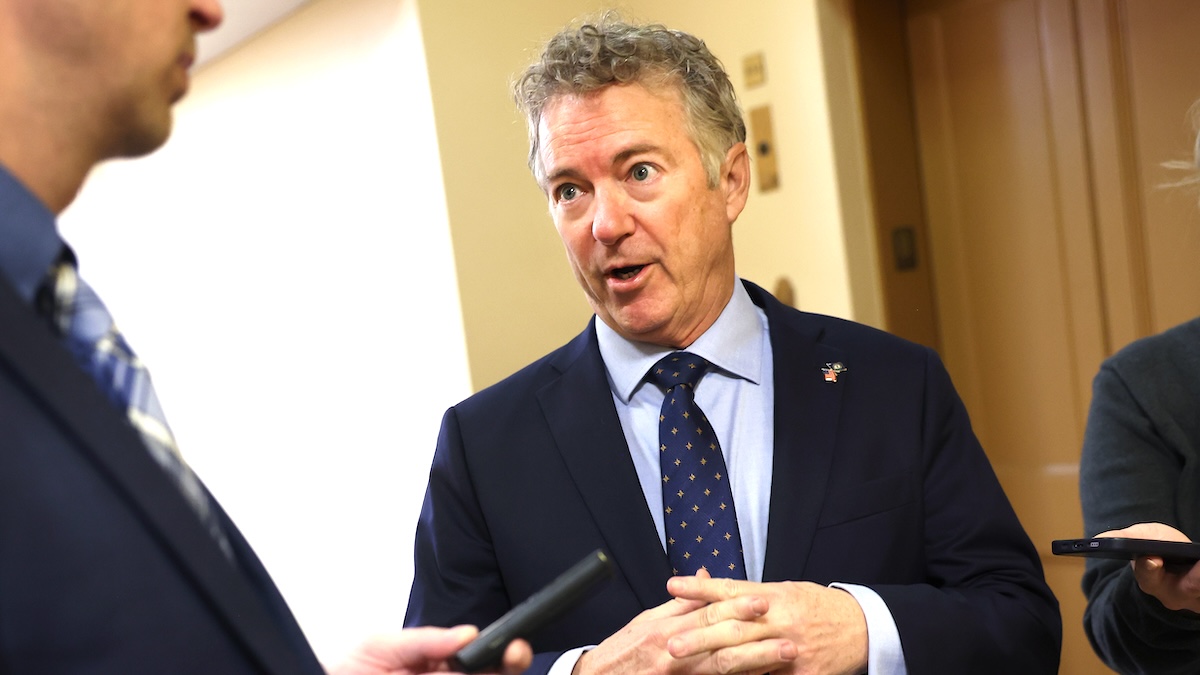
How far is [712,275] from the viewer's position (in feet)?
5.42

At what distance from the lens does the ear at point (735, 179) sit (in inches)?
68.1

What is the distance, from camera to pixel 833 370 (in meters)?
1.64

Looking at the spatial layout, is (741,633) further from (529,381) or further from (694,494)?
(529,381)

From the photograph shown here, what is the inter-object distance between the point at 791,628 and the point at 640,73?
84 centimetres

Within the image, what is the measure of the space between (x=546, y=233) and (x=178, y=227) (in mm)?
2202

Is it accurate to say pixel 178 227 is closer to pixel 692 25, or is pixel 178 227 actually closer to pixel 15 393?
pixel 692 25

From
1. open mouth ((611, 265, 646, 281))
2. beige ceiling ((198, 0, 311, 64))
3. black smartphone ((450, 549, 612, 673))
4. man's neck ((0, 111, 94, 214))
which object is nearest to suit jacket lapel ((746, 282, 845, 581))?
open mouth ((611, 265, 646, 281))

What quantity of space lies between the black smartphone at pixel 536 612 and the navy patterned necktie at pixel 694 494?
0.63 meters

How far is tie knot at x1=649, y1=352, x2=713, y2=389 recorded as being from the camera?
63.2 inches

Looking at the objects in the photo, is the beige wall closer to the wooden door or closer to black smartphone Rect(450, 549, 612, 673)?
the wooden door

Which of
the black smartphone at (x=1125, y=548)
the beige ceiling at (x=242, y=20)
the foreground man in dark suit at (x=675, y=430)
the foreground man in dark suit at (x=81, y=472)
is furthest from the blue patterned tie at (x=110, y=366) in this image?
the beige ceiling at (x=242, y=20)

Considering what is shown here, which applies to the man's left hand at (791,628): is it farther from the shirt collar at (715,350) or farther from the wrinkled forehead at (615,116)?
the wrinkled forehead at (615,116)

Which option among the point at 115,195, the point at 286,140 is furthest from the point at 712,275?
the point at 115,195

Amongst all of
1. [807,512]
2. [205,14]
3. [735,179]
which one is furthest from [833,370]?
[205,14]
